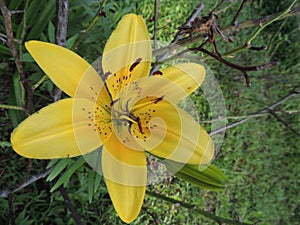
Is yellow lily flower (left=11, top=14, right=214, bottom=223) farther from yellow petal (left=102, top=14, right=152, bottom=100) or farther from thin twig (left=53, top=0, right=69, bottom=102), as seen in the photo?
thin twig (left=53, top=0, right=69, bottom=102)

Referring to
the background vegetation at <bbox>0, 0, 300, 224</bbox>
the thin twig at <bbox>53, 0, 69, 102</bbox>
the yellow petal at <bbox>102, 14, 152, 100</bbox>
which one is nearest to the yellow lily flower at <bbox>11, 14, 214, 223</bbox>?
the yellow petal at <bbox>102, 14, 152, 100</bbox>

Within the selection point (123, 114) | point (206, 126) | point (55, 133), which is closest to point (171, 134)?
point (123, 114)

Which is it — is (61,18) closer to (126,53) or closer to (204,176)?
(126,53)

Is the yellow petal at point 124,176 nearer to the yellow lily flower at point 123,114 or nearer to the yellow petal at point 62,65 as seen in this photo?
the yellow lily flower at point 123,114

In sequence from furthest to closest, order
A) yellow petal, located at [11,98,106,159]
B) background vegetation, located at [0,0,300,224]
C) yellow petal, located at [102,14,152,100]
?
background vegetation, located at [0,0,300,224]
yellow petal, located at [102,14,152,100]
yellow petal, located at [11,98,106,159]

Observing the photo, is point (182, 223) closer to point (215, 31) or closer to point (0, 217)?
point (0, 217)

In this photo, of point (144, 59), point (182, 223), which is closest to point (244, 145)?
point (182, 223)
